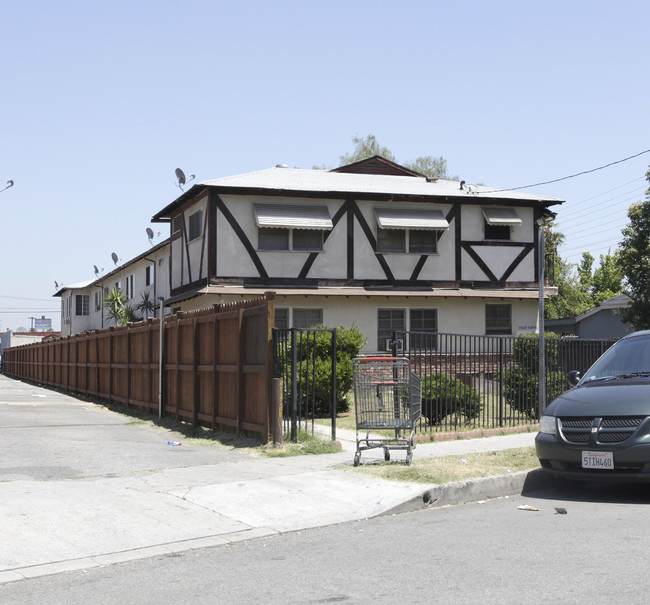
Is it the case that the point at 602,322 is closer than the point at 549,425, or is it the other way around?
the point at 549,425

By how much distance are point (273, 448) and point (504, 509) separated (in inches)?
159

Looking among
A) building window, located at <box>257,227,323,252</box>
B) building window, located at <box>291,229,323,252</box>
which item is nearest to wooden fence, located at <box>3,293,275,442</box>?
building window, located at <box>257,227,323,252</box>

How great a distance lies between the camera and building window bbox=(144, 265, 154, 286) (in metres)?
40.0

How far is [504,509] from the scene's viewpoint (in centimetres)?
839

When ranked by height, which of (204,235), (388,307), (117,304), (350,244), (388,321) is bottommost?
(388,321)

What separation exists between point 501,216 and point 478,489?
20452 millimetres

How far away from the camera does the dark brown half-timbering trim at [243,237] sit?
25.9 meters

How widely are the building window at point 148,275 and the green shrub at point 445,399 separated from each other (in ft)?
91.1

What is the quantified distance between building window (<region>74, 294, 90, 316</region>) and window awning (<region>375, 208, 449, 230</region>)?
116 ft

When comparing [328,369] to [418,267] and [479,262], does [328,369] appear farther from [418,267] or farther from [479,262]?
[479,262]

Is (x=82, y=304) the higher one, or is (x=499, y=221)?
(x=499, y=221)

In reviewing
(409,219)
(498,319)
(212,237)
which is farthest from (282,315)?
(498,319)

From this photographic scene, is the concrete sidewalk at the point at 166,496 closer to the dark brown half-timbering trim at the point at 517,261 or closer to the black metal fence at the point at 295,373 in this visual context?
the black metal fence at the point at 295,373

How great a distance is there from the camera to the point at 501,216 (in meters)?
28.3
